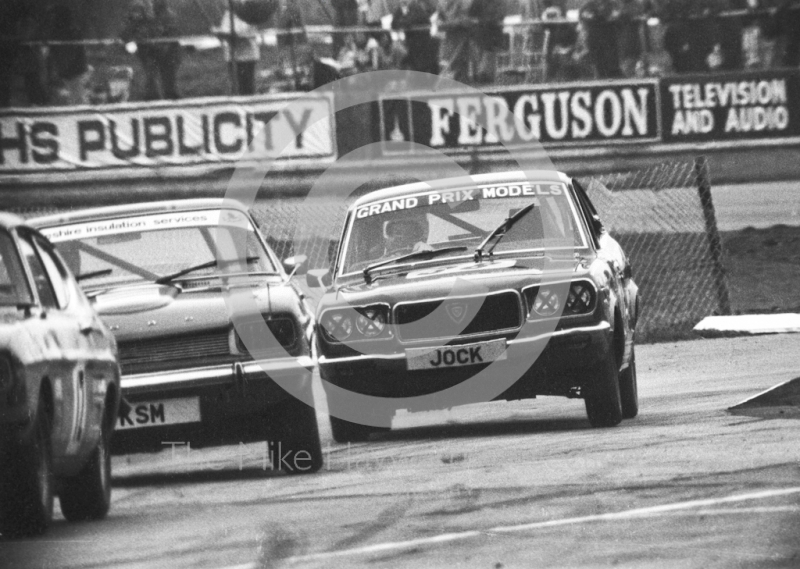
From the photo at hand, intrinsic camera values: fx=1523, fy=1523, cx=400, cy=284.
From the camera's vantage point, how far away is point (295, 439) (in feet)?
19.3

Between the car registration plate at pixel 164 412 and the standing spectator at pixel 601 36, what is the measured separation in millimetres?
6870

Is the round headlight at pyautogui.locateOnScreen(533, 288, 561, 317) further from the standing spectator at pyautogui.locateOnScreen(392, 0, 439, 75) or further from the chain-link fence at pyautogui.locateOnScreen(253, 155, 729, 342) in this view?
the standing spectator at pyautogui.locateOnScreen(392, 0, 439, 75)

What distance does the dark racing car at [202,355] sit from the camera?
5.66 metres

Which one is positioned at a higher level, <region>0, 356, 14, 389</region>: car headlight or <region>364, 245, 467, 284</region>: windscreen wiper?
<region>0, 356, 14, 389</region>: car headlight

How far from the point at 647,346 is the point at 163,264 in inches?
200

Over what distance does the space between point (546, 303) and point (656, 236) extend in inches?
251

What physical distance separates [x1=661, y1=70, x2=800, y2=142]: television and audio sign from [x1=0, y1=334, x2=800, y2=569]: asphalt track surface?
186 inches

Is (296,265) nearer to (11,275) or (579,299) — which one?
(579,299)

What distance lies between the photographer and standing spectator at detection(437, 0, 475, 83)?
13.0 m

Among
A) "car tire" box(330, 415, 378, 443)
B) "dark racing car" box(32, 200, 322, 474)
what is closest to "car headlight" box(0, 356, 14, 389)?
"dark racing car" box(32, 200, 322, 474)

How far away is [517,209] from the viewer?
6934 mm

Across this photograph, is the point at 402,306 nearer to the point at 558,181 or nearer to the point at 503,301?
the point at 503,301

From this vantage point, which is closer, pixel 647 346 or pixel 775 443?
pixel 775 443

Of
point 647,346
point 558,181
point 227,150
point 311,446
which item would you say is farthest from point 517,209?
point 227,150
